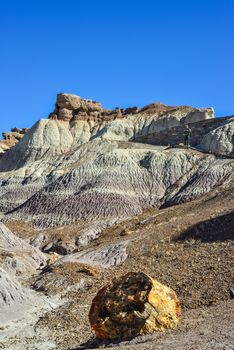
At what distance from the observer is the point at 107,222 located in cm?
5091

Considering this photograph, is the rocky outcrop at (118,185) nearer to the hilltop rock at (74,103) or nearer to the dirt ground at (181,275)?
the dirt ground at (181,275)

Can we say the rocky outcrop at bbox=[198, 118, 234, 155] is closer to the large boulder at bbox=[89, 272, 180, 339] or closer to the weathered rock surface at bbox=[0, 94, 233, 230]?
the weathered rock surface at bbox=[0, 94, 233, 230]

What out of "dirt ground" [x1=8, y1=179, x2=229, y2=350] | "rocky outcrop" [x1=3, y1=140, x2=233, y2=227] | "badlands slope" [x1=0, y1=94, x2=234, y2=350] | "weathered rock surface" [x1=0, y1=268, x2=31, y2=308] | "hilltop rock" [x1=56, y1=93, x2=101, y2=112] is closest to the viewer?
"dirt ground" [x1=8, y1=179, x2=229, y2=350]

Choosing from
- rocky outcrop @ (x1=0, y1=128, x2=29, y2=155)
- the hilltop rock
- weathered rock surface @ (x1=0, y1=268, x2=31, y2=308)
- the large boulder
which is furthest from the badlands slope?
rocky outcrop @ (x1=0, y1=128, x2=29, y2=155)

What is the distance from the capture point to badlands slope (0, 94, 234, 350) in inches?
827

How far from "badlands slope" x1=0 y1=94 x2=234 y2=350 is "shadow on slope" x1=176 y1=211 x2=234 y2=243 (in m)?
0.11

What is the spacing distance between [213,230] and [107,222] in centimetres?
1965

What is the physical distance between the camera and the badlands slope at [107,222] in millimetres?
21016

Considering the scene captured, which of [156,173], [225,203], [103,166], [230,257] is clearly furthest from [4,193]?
[230,257]

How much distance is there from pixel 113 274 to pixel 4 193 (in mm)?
42256

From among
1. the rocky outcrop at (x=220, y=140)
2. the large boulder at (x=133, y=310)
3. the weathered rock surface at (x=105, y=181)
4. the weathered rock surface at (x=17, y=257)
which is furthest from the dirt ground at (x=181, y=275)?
the rocky outcrop at (x=220, y=140)

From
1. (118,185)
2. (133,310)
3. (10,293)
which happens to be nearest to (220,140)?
(118,185)

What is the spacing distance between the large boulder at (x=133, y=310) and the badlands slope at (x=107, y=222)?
1.75ft

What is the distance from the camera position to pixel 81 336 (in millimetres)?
19750
